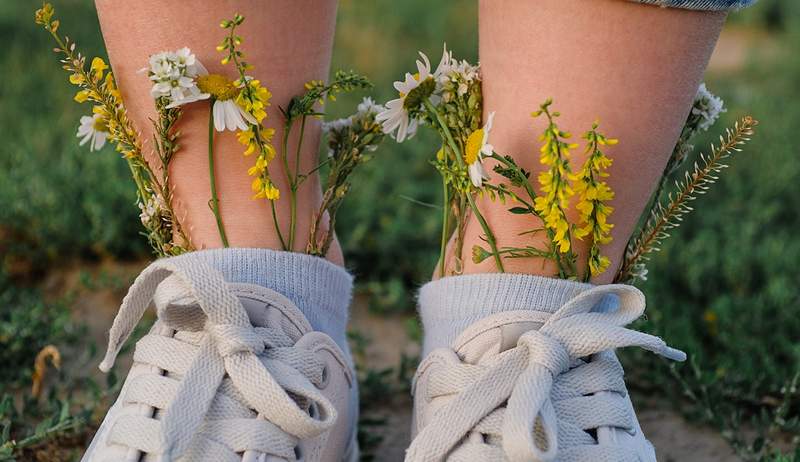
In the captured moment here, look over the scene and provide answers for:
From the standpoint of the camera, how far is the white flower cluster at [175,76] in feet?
3.35

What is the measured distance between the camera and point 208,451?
95cm

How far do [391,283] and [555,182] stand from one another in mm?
879

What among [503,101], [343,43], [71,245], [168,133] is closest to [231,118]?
[168,133]

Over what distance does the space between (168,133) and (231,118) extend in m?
0.10

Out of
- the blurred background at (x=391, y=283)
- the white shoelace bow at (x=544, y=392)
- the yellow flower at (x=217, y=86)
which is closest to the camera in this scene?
the white shoelace bow at (x=544, y=392)

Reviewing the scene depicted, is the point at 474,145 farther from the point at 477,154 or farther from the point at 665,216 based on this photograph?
the point at 665,216

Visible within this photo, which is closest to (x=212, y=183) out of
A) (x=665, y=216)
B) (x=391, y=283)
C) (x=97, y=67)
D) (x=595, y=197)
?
(x=97, y=67)

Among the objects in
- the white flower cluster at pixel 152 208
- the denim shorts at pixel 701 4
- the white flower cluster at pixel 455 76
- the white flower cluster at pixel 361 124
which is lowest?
the white flower cluster at pixel 152 208

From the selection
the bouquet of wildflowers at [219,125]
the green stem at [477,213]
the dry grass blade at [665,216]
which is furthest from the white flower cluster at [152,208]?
the dry grass blade at [665,216]

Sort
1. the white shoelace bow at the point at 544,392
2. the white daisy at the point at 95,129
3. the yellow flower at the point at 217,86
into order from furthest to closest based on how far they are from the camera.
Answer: the white daisy at the point at 95,129, the yellow flower at the point at 217,86, the white shoelace bow at the point at 544,392

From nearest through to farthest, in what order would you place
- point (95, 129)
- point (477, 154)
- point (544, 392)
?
1. point (544, 392)
2. point (477, 154)
3. point (95, 129)

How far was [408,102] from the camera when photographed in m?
1.16

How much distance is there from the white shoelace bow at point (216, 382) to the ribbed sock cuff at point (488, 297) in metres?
0.17

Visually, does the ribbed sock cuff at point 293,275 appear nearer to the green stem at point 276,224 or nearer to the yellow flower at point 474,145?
the green stem at point 276,224
